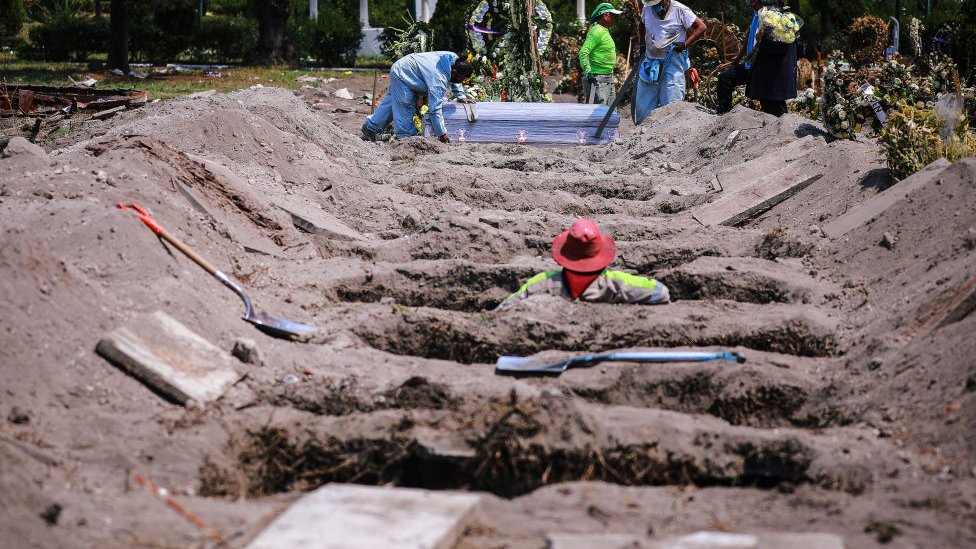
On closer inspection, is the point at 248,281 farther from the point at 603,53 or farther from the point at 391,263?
the point at 603,53

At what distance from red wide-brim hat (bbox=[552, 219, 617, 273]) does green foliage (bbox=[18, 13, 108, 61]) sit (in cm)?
2037

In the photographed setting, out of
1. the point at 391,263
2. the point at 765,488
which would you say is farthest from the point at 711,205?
the point at 765,488

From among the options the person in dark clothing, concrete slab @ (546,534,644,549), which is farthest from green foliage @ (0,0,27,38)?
concrete slab @ (546,534,644,549)

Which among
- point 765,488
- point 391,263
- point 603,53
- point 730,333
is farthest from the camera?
point 603,53

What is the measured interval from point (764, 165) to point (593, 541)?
650cm

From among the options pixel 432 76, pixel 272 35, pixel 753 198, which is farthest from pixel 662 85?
pixel 272 35

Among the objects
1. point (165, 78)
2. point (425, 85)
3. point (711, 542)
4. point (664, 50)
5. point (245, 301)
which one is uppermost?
point (664, 50)

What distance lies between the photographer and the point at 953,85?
9.97m

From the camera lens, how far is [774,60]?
1080 centimetres

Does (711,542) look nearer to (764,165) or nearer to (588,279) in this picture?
(588,279)

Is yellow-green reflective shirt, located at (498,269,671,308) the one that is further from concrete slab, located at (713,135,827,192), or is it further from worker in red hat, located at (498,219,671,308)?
concrete slab, located at (713,135,827,192)

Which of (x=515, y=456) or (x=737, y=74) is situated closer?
(x=515, y=456)

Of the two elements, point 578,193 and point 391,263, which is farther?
point 578,193

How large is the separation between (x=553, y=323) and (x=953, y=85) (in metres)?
6.11
